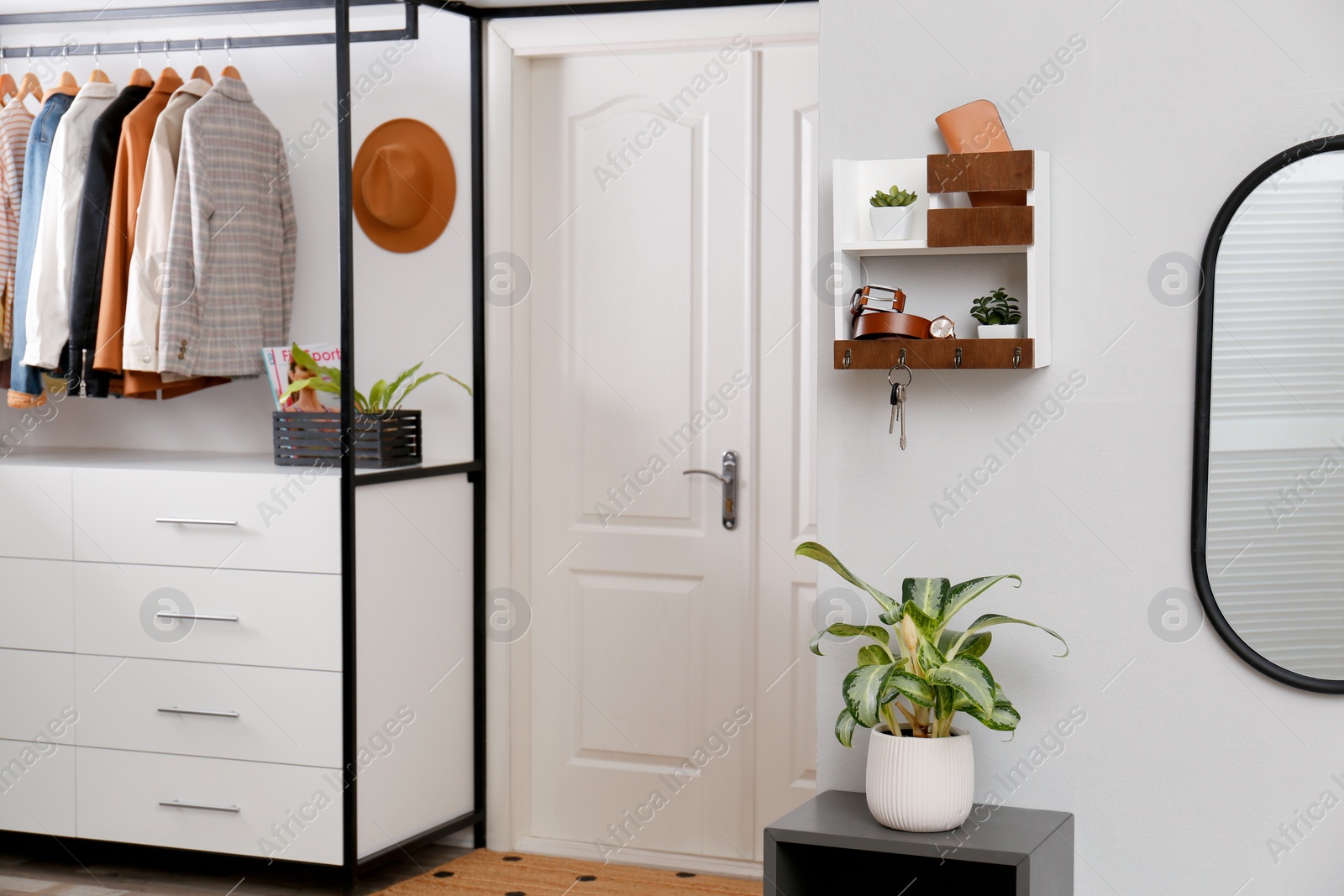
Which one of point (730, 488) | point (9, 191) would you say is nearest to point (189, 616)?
point (9, 191)

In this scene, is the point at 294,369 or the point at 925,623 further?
the point at 294,369

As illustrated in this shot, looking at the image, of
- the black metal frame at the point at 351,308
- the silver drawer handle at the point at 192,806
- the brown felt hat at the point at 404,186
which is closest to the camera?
the black metal frame at the point at 351,308

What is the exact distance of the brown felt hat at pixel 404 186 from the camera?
2955 mm

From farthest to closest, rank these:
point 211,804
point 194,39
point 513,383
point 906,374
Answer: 1. point 194,39
2. point 513,383
3. point 211,804
4. point 906,374

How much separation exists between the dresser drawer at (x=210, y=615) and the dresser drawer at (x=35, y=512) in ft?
0.31

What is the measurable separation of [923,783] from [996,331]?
614mm

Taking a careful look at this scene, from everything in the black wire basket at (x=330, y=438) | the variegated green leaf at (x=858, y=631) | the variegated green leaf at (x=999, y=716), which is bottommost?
the variegated green leaf at (x=999, y=716)

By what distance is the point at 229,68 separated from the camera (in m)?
2.93

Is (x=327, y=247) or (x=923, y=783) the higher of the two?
(x=327, y=247)

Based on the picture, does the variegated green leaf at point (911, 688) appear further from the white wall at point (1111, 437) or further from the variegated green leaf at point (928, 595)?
→ the white wall at point (1111, 437)

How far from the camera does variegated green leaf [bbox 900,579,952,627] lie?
5.57 ft

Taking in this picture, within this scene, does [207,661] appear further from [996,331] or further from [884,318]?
[996,331]

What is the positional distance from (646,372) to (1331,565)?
168 cm

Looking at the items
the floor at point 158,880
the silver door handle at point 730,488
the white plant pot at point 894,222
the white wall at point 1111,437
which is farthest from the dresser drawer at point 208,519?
the white plant pot at point 894,222
